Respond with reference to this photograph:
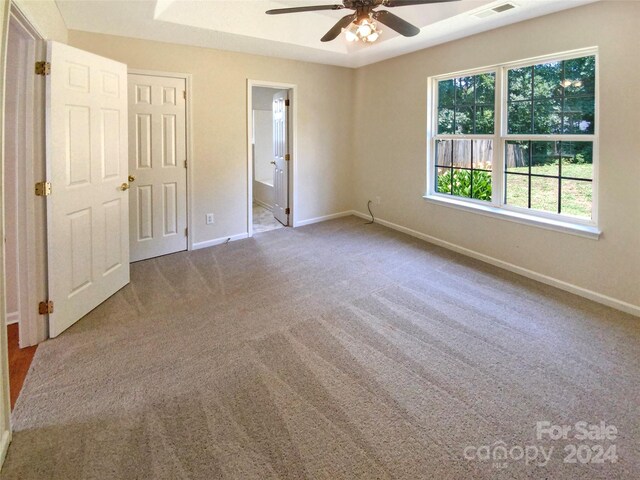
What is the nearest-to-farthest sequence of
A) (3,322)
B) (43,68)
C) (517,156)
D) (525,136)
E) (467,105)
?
(3,322) → (43,68) → (525,136) → (517,156) → (467,105)

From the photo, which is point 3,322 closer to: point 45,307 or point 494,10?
point 45,307

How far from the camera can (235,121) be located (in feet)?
16.6

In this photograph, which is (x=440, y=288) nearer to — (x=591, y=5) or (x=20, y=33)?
(x=591, y=5)

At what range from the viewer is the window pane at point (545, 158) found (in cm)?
377

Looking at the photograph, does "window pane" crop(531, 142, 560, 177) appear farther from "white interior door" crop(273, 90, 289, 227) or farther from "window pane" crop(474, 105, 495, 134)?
"white interior door" crop(273, 90, 289, 227)

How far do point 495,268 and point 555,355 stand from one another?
5.90 feet

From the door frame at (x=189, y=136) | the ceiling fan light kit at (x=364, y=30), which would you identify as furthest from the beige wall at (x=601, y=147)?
the door frame at (x=189, y=136)

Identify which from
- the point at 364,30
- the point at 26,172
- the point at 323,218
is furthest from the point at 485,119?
the point at 26,172

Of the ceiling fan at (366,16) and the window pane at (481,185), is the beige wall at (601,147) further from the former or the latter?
the ceiling fan at (366,16)

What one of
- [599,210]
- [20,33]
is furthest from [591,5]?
[20,33]

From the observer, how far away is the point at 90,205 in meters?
3.08

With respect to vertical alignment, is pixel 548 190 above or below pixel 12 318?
above

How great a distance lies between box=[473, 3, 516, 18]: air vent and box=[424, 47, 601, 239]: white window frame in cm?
58

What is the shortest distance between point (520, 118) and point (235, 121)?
334 cm
